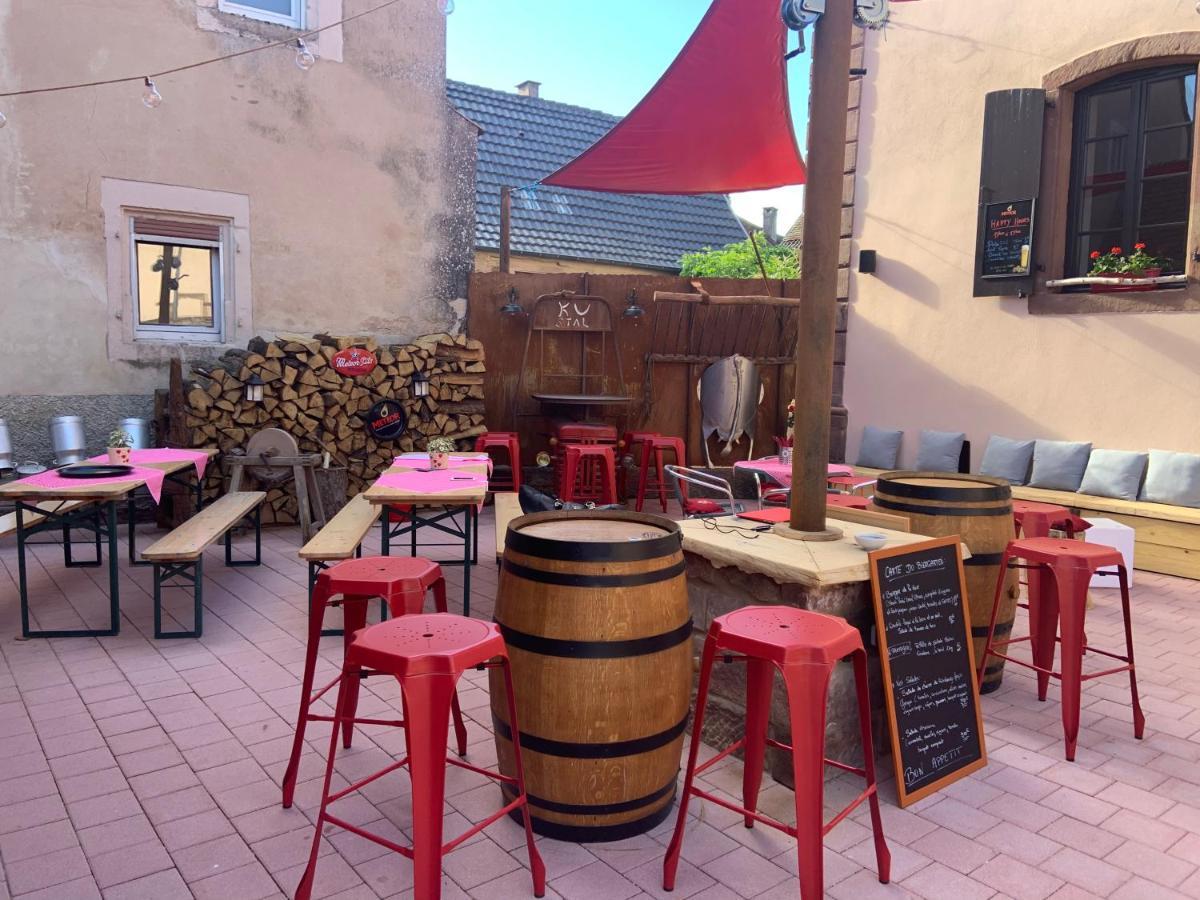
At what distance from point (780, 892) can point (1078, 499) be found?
4.94 meters

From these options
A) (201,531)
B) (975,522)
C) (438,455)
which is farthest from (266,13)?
(975,522)

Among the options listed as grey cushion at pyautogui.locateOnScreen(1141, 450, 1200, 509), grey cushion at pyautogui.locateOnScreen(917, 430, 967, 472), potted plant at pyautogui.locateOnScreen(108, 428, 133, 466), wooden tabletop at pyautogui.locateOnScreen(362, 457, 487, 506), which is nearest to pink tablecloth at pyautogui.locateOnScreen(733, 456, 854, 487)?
wooden tabletop at pyautogui.locateOnScreen(362, 457, 487, 506)

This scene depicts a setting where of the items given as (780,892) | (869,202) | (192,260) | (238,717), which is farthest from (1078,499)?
(192,260)

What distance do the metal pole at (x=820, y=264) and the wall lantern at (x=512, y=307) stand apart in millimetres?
5135

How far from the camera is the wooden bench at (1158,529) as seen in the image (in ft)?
18.7

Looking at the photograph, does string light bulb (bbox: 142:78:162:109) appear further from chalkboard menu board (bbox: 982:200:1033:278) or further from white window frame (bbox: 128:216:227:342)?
chalkboard menu board (bbox: 982:200:1033:278)

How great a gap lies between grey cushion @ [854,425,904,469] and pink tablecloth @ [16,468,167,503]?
580 cm

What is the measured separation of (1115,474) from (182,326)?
7.32m

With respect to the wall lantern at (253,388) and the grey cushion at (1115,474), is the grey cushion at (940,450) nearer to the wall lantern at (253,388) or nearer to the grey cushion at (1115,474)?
the grey cushion at (1115,474)

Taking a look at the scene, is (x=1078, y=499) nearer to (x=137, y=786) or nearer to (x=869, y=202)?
(x=869, y=202)

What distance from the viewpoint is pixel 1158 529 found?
5836 millimetres

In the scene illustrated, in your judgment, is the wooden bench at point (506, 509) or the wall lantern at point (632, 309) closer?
the wooden bench at point (506, 509)

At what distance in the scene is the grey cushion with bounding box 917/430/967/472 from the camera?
7367 mm

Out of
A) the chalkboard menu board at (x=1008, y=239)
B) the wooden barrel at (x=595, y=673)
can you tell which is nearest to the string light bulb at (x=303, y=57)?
the chalkboard menu board at (x=1008, y=239)
